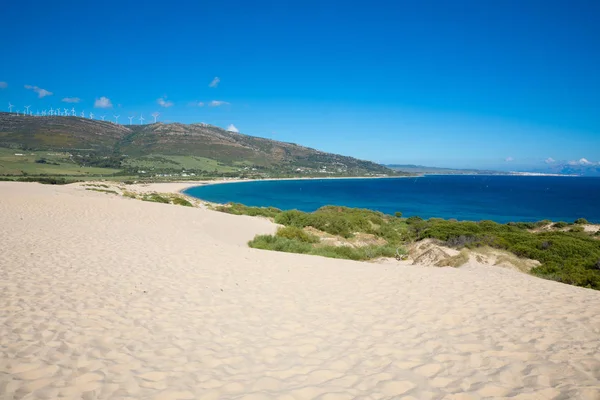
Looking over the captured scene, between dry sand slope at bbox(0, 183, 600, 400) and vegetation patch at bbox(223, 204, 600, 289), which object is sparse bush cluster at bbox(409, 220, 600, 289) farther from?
dry sand slope at bbox(0, 183, 600, 400)

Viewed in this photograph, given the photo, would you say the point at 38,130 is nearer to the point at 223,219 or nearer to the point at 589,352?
the point at 223,219

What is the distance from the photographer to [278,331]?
5.46m

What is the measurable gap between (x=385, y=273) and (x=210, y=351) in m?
6.78

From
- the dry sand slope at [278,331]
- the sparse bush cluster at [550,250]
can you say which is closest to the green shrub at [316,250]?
the sparse bush cluster at [550,250]

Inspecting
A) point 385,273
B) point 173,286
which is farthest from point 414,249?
point 173,286

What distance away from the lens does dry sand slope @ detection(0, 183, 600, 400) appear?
147 inches

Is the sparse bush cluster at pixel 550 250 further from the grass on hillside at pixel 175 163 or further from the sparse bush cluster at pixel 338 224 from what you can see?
the grass on hillside at pixel 175 163

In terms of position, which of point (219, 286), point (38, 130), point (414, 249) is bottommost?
point (414, 249)

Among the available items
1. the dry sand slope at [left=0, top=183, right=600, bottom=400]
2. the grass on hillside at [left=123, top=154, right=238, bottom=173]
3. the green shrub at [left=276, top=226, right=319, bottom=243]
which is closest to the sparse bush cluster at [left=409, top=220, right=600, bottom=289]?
the dry sand slope at [left=0, top=183, right=600, bottom=400]

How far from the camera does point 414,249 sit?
18.7 meters

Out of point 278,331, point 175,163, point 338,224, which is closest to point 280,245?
point 338,224

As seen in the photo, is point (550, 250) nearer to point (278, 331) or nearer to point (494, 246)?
point (494, 246)

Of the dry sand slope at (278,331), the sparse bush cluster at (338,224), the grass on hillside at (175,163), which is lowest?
the sparse bush cluster at (338,224)

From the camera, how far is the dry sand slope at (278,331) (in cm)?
373
